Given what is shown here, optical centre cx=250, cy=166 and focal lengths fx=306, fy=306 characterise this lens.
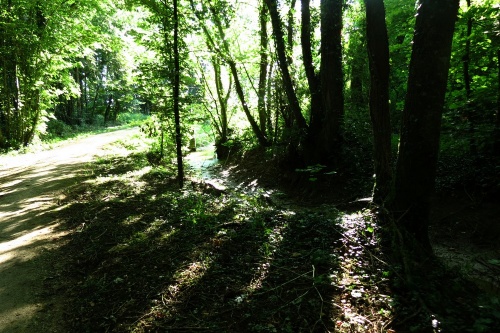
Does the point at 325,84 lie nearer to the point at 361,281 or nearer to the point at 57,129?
the point at 361,281

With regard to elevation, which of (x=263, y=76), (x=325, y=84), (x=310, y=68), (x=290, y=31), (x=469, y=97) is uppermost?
(x=290, y=31)

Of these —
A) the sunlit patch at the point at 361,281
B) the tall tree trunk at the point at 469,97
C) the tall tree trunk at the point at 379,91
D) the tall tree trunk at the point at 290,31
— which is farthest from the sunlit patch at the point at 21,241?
the tall tree trunk at the point at 290,31

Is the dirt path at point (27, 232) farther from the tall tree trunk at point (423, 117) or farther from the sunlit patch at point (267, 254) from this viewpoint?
the tall tree trunk at point (423, 117)

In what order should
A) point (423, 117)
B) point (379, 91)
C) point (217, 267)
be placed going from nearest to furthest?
point (423, 117) < point (217, 267) < point (379, 91)

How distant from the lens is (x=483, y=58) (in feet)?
24.9

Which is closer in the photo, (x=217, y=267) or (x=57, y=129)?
(x=217, y=267)

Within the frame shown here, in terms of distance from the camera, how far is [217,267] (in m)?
4.19

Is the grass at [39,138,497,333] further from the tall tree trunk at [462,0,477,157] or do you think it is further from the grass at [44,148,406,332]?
the tall tree trunk at [462,0,477,157]

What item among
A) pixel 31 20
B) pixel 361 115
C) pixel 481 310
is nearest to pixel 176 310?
pixel 481 310

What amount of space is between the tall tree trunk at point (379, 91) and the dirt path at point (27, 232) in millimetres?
5400

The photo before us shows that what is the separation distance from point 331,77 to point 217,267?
6953 mm

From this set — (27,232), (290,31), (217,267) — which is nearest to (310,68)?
(290,31)

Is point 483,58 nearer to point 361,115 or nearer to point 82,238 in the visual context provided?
point 361,115

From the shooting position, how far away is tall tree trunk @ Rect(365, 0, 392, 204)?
541cm
